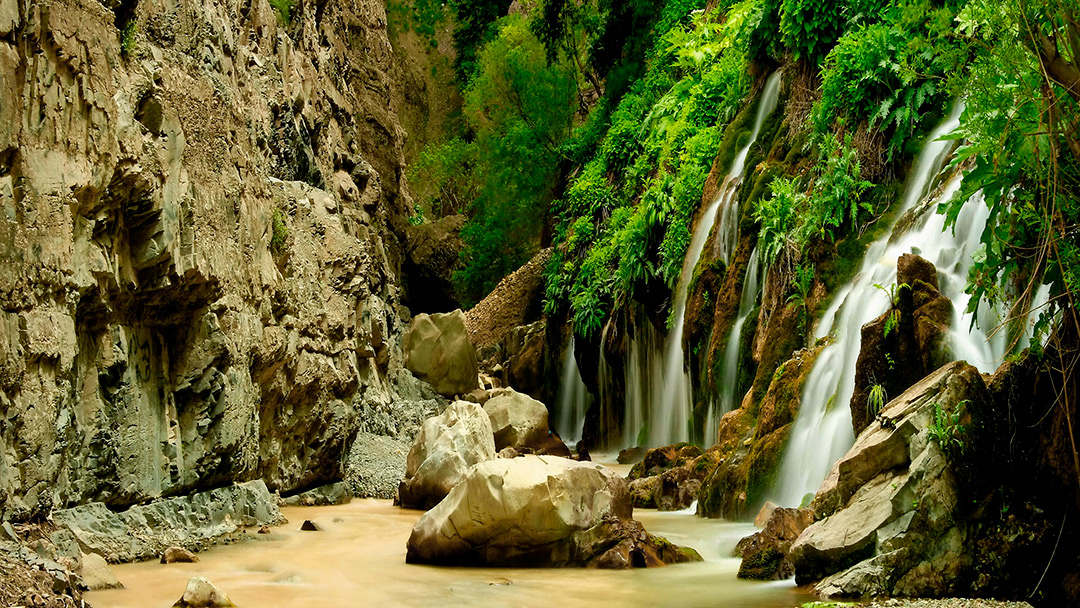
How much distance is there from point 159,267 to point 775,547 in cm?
522

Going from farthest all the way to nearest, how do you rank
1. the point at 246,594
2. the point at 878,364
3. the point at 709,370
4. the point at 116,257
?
the point at 709,370, the point at 878,364, the point at 116,257, the point at 246,594

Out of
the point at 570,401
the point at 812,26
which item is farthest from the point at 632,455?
the point at 812,26

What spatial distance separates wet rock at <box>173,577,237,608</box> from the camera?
5.58 meters

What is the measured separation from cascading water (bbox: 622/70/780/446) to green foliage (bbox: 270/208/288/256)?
657 centimetres

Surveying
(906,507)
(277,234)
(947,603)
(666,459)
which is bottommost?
(947,603)

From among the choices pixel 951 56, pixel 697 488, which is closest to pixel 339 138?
pixel 697 488

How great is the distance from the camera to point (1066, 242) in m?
4.96

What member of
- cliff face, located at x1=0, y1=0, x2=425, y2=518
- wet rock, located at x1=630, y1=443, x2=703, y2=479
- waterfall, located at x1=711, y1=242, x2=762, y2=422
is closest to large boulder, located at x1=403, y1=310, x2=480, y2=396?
cliff face, located at x1=0, y1=0, x2=425, y2=518

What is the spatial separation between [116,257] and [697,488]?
6710 millimetres

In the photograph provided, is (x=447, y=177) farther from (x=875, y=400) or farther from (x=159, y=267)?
(x=875, y=400)

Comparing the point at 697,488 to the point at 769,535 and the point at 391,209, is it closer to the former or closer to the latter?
the point at 769,535

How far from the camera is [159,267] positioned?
7.54 m

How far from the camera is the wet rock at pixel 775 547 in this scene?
6.61 m

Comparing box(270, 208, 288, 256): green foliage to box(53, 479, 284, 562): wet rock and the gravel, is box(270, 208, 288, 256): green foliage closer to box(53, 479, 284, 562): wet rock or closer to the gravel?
box(53, 479, 284, 562): wet rock
